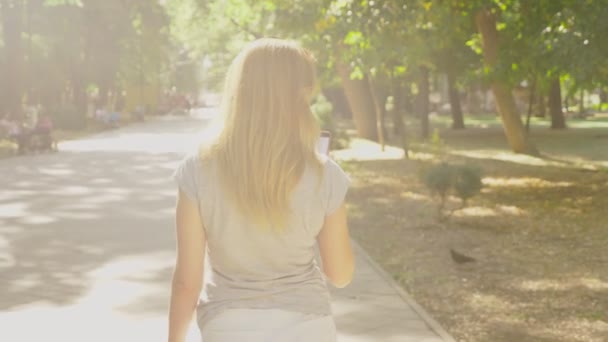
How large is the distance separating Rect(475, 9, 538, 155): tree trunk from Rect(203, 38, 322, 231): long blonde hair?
21174mm

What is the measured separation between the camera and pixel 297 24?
2527 cm

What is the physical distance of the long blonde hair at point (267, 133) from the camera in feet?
9.14

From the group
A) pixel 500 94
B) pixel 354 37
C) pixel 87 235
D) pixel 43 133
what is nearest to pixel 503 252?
pixel 87 235

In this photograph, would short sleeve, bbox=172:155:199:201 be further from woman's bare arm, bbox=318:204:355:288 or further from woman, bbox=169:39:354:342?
woman's bare arm, bbox=318:204:355:288

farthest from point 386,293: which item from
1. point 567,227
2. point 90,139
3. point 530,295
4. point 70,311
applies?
point 90,139

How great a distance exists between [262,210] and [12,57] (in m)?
36.5

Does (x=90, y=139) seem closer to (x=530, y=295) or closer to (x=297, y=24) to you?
(x=297, y=24)

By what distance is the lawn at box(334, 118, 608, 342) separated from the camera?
8.34 meters

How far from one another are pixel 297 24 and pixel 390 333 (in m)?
18.5

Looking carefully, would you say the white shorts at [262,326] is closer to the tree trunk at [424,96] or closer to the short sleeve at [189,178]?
the short sleeve at [189,178]

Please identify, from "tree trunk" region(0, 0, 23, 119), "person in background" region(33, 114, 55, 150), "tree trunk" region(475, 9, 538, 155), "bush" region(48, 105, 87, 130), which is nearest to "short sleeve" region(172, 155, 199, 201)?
"tree trunk" region(475, 9, 538, 155)

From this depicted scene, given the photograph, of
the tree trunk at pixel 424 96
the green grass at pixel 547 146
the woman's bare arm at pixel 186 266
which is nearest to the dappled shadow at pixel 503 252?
the woman's bare arm at pixel 186 266

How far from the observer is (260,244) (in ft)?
9.43

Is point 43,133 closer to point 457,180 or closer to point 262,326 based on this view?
point 457,180
